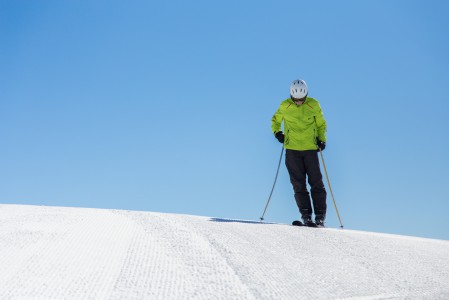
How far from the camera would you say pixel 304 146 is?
729cm

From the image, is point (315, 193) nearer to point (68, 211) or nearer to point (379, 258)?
point (379, 258)

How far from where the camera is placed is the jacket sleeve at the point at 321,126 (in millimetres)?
7352

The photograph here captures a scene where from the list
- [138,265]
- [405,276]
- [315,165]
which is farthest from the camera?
[315,165]

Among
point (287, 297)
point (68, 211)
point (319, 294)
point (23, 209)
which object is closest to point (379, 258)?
point (319, 294)

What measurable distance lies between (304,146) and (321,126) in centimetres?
40

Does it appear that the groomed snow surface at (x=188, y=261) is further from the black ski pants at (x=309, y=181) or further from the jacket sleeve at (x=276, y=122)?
the jacket sleeve at (x=276, y=122)

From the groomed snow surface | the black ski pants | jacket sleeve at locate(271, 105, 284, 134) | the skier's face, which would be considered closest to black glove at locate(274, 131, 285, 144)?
jacket sleeve at locate(271, 105, 284, 134)

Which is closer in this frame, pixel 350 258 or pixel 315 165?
pixel 350 258

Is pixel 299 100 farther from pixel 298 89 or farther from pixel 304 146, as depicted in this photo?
pixel 304 146

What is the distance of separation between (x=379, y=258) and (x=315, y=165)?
277cm

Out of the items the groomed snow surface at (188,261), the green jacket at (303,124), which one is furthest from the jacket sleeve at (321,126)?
the groomed snow surface at (188,261)

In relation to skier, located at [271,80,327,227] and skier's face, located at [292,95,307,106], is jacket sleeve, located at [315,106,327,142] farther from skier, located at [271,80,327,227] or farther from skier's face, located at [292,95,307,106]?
skier's face, located at [292,95,307,106]

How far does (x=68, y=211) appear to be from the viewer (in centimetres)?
499

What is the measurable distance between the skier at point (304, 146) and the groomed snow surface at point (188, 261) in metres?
1.95
